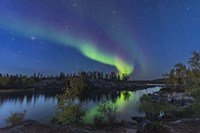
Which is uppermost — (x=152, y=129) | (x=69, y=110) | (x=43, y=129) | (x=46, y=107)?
(x=69, y=110)

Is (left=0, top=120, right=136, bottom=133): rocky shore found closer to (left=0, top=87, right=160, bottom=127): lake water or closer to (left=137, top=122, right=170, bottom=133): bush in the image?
(left=137, top=122, right=170, bottom=133): bush

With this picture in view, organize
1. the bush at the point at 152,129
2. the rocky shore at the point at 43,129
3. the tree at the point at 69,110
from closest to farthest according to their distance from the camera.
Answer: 1. the bush at the point at 152,129
2. the rocky shore at the point at 43,129
3. the tree at the point at 69,110

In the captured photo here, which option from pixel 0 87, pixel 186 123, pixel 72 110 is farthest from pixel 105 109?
pixel 0 87

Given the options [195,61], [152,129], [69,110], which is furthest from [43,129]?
[195,61]

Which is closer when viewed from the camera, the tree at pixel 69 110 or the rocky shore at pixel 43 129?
the rocky shore at pixel 43 129

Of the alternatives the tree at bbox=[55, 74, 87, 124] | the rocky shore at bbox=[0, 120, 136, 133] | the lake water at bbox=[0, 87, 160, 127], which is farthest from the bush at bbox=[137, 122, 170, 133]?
the lake water at bbox=[0, 87, 160, 127]

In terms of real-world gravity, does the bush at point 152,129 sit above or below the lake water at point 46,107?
above

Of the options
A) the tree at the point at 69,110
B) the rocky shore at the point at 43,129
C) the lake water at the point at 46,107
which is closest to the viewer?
the rocky shore at the point at 43,129

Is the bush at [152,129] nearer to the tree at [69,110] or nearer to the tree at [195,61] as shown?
the tree at [69,110]

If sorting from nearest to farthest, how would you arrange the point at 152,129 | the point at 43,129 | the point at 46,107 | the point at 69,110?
the point at 152,129 → the point at 43,129 → the point at 69,110 → the point at 46,107

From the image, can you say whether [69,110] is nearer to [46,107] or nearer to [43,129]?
[43,129]

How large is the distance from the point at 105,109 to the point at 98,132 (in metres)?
8.66

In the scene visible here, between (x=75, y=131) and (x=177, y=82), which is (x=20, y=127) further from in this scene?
(x=177, y=82)

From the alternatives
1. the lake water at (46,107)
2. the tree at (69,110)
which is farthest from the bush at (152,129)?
the lake water at (46,107)
